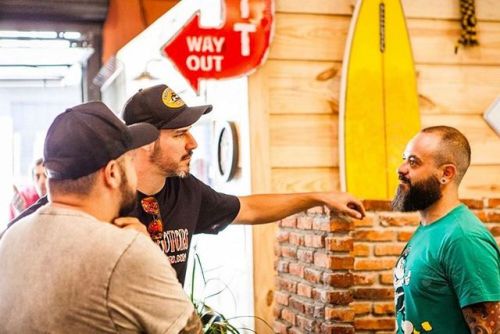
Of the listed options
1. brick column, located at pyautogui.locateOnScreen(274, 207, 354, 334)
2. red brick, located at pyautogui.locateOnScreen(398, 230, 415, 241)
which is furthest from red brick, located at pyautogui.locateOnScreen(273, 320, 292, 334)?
red brick, located at pyautogui.locateOnScreen(398, 230, 415, 241)

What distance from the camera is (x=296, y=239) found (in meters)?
3.24

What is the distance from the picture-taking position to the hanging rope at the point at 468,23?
3.84 meters

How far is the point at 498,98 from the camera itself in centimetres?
390

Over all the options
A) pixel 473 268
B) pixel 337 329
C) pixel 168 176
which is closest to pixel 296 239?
pixel 337 329

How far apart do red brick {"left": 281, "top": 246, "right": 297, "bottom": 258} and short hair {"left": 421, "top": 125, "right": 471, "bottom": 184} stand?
1071 mm

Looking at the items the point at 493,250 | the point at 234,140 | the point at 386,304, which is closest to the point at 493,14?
the point at 234,140

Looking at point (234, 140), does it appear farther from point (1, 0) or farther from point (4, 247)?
point (4, 247)

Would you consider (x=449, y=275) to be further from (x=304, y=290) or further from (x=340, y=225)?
(x=304, y=290)

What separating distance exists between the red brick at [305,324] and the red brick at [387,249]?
0.41 m

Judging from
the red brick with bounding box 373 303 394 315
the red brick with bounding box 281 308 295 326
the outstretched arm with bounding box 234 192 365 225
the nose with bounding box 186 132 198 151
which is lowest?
the red brick with bounding box 281 308 295 326

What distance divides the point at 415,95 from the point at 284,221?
3.28 ft

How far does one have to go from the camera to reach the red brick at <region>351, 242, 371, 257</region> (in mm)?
3062

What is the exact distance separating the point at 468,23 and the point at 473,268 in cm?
215

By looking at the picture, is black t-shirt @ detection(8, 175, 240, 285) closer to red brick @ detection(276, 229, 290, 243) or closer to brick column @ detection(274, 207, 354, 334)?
brick column @ detection(274, 207, 354, 334)
